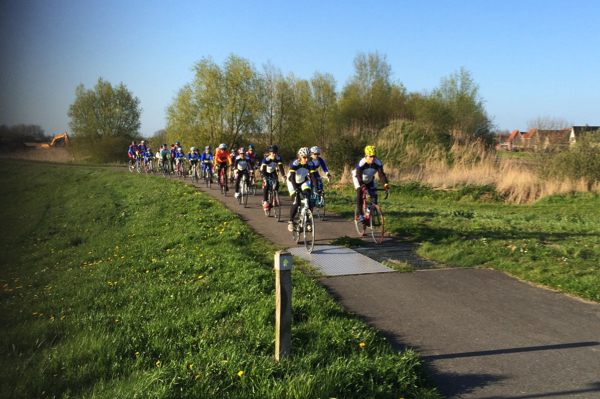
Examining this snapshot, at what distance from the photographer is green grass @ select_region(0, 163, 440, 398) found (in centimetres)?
373

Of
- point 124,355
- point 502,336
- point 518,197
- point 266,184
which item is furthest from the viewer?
point 518,197

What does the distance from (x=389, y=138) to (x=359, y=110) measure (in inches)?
441

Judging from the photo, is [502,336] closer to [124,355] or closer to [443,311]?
[443,311]

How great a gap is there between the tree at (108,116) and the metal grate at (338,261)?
156 ft

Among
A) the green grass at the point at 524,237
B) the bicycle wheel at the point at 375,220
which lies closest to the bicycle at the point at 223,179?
the green grass at the point at 524,237

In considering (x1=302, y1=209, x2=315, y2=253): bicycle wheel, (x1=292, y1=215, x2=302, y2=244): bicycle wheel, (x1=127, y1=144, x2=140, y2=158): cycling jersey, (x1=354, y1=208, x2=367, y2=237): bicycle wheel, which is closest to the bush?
(x1=354, y1=208, x2=367, y2=237): bicycle wheel

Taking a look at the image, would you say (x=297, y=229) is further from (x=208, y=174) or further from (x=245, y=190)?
(x=208, y=174)

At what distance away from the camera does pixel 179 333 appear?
4.90m

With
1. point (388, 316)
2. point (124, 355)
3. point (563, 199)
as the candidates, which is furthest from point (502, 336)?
point (563, 199)

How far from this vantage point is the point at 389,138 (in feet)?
120

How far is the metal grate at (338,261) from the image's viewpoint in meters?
7.91

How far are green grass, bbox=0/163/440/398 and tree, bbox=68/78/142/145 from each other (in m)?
45.7

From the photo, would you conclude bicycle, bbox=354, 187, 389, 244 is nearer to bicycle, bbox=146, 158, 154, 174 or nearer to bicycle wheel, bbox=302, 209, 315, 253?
bicycle wheel, bbox=302, 209, 315, 253

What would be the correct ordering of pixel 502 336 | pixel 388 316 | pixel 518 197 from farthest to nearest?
pixel 518 197 < pixel 388 316 < pixel 502 336
